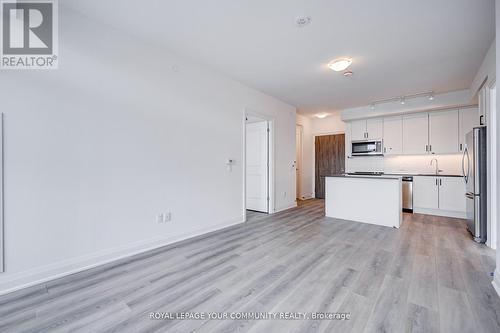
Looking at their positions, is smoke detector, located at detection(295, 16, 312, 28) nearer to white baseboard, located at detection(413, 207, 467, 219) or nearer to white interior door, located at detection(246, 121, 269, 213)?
white interior door, located at detection(246, 121, 269, 213)

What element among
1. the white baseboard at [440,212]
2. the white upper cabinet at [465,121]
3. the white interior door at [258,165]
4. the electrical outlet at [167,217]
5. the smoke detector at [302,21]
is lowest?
the white baseboard at [440,212]

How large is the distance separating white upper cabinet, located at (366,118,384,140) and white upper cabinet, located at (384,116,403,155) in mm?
94

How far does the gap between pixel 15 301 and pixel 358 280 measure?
3077 millimetres

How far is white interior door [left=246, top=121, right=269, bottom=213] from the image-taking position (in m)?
5.14

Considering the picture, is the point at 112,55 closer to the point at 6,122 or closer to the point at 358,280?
the point at 6,122

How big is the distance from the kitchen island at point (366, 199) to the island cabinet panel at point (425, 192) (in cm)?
146

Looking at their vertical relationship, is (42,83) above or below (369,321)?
above

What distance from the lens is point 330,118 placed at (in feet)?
24.1

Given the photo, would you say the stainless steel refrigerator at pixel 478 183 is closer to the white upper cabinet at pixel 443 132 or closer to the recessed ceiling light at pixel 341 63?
the white upper cabinet at pixel 443 132

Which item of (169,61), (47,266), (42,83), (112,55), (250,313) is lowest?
(250,313)

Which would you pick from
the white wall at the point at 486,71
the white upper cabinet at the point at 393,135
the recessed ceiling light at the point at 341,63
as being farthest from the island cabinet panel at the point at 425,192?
the recessed ceiling light at the point at 341,63

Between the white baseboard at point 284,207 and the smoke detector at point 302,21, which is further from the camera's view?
the white baseboard at point 284,207

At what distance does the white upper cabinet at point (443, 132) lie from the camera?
4902 millimetres

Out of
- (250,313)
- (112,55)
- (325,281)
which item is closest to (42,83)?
(112,55)
